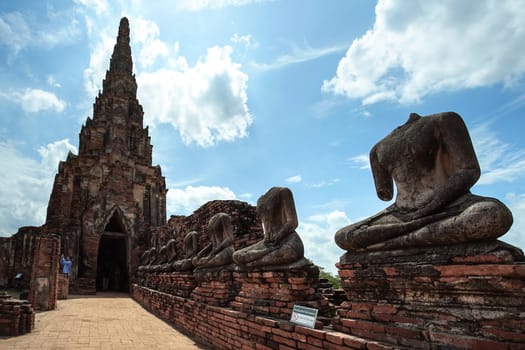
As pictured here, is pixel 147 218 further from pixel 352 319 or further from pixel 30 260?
pixel 352 319

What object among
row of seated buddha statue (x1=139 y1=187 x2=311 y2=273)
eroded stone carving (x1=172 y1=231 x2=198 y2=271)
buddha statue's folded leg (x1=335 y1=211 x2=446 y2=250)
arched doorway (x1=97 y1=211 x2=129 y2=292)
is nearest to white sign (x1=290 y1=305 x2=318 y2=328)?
row of seated buddha statue (x1=139 y1=187 x2=311 y2=273)

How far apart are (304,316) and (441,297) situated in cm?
158

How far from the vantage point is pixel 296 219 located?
5.07 m

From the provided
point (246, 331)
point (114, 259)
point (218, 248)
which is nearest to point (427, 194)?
point (246, 331)

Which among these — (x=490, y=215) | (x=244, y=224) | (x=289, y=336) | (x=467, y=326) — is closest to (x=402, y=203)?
(x=490, y=215)

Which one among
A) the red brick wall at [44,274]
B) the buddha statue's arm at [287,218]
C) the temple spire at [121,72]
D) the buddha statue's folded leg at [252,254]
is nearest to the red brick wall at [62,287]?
the red brick wall at [44,274]

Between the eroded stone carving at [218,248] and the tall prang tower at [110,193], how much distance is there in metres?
13.5

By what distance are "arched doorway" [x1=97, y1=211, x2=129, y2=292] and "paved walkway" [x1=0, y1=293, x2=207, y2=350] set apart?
12192mm

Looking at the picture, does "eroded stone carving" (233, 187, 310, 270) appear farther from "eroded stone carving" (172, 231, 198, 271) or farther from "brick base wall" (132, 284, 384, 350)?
"eroded stone carving" (172, 231, 198, 271)

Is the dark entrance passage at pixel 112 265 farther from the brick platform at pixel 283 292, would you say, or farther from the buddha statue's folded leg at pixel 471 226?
the buddha statue's folded leg at pixel 471 226

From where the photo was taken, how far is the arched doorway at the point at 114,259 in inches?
843

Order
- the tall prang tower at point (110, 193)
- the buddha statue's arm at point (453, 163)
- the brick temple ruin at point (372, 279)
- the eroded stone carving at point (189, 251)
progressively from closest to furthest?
the brick temple ruin at point (372, 279) → the buddha statue's arm at point (453, 163) → the eroded stone carving at point (189, 251) → the tall prang tower at point (110, 193)

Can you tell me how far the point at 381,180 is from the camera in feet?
Answer: 12.2

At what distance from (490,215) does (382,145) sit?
1410 mm
